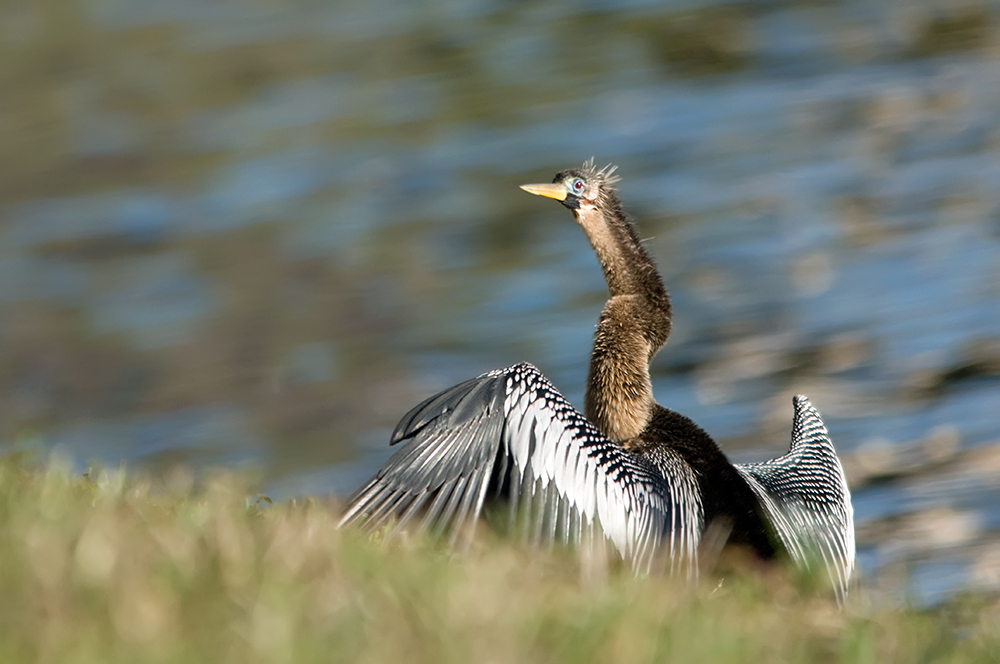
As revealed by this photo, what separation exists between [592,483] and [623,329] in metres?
1.30

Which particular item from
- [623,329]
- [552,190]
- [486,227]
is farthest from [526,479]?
[486,227]

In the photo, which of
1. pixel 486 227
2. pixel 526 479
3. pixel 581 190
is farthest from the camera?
pixel 486 227

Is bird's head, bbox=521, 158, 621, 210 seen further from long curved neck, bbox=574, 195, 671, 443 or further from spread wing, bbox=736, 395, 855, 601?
spread wing, bbox=736, 395, 855, 601

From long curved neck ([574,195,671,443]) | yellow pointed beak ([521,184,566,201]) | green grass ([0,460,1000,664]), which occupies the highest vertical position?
yellow pointed beak ([521,184,566,201])

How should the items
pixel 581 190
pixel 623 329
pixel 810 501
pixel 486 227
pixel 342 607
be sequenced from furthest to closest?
1. pixel 486 227
2. pixel 581 190
3. pixel 623 329
4. pixel 810 501
5. pixel 342 607

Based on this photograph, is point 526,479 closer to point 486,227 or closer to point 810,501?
point 810,501

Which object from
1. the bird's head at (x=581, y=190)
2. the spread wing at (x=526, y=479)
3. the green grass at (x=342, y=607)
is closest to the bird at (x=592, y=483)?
the spread wing at (x=526, y=479)

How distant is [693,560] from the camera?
5.26 meters

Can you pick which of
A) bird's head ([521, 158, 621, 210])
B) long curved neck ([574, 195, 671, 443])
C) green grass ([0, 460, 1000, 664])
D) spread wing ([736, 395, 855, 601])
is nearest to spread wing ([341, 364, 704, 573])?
spread wing ([736, 395, 855, 601])

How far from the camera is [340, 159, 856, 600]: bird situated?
16.5 feet

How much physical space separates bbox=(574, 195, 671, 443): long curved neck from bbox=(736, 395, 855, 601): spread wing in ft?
1.72

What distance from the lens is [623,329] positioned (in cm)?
641

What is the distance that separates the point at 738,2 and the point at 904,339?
328 inches

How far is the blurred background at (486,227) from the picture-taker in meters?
9.66
